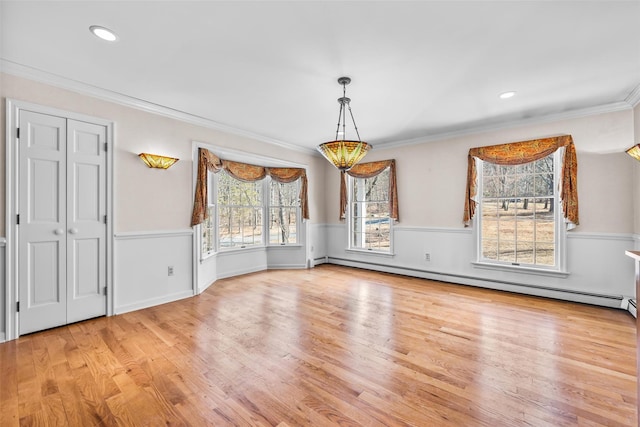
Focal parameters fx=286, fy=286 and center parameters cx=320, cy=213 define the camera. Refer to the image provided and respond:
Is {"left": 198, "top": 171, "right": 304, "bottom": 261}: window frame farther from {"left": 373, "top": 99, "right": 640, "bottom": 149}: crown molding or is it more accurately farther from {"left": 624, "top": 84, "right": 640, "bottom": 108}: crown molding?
{"left": 624, "top": 84, "right": 640, "bottom": 108}: crown molding

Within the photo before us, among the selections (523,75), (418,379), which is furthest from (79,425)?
(523,75)

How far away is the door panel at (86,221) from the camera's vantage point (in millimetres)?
3078

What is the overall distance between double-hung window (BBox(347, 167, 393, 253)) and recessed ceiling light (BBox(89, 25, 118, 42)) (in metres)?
4.54

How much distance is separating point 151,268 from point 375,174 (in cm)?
416

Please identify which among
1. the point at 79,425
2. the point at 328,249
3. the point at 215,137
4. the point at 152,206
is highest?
the point at 215,137

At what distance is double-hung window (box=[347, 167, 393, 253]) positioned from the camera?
5.79 meters

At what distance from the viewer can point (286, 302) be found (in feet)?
12.6

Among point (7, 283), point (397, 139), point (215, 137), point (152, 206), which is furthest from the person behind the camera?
point (397, 139)

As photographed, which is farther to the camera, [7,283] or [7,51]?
[7,283]

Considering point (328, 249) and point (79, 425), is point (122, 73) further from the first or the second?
point (328, 249)

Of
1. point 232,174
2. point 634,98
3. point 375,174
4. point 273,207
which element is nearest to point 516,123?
point 634,98

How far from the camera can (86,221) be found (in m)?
3.18

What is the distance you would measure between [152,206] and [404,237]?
165 inches

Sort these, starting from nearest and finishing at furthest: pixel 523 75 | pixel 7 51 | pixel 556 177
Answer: pixel 7 51, pixel 523 75, pixel 556 177
